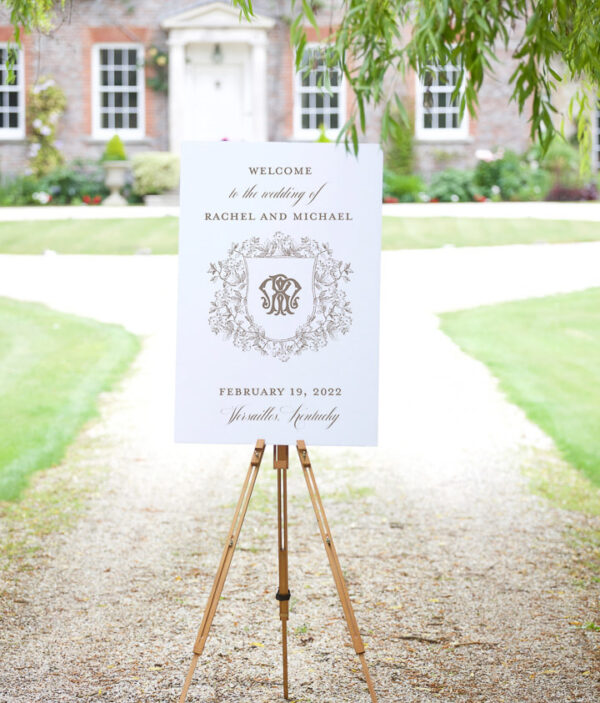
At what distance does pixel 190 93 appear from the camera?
18.2m

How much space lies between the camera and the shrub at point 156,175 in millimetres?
16344

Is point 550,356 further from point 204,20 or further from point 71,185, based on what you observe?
point 204,20

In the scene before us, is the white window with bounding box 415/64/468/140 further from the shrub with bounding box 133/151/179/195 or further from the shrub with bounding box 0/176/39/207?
the shrub with bounding box 0/176/39/207

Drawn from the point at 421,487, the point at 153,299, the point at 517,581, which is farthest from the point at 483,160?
the point at 517,581

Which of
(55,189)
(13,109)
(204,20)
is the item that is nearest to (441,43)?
(55,189)

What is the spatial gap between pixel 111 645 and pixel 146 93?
15704mm

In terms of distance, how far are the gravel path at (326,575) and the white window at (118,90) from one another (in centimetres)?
1054

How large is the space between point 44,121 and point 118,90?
158 centimetres

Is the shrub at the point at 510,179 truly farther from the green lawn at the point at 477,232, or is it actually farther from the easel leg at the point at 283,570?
the easel leg at the point at 283,570

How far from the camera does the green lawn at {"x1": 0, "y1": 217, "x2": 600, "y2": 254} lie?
12.6m

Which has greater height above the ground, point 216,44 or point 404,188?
point 216,44

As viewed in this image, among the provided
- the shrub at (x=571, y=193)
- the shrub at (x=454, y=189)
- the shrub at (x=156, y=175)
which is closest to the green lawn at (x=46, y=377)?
the shrub at (x=156, y=175)

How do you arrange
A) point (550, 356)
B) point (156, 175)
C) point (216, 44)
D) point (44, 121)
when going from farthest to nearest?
point (216, 44), point (44, 121), point (156, 175), point (550, 356)

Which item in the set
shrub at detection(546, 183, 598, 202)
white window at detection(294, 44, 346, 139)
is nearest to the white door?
white window at detection(294, 44, 346, 139)
